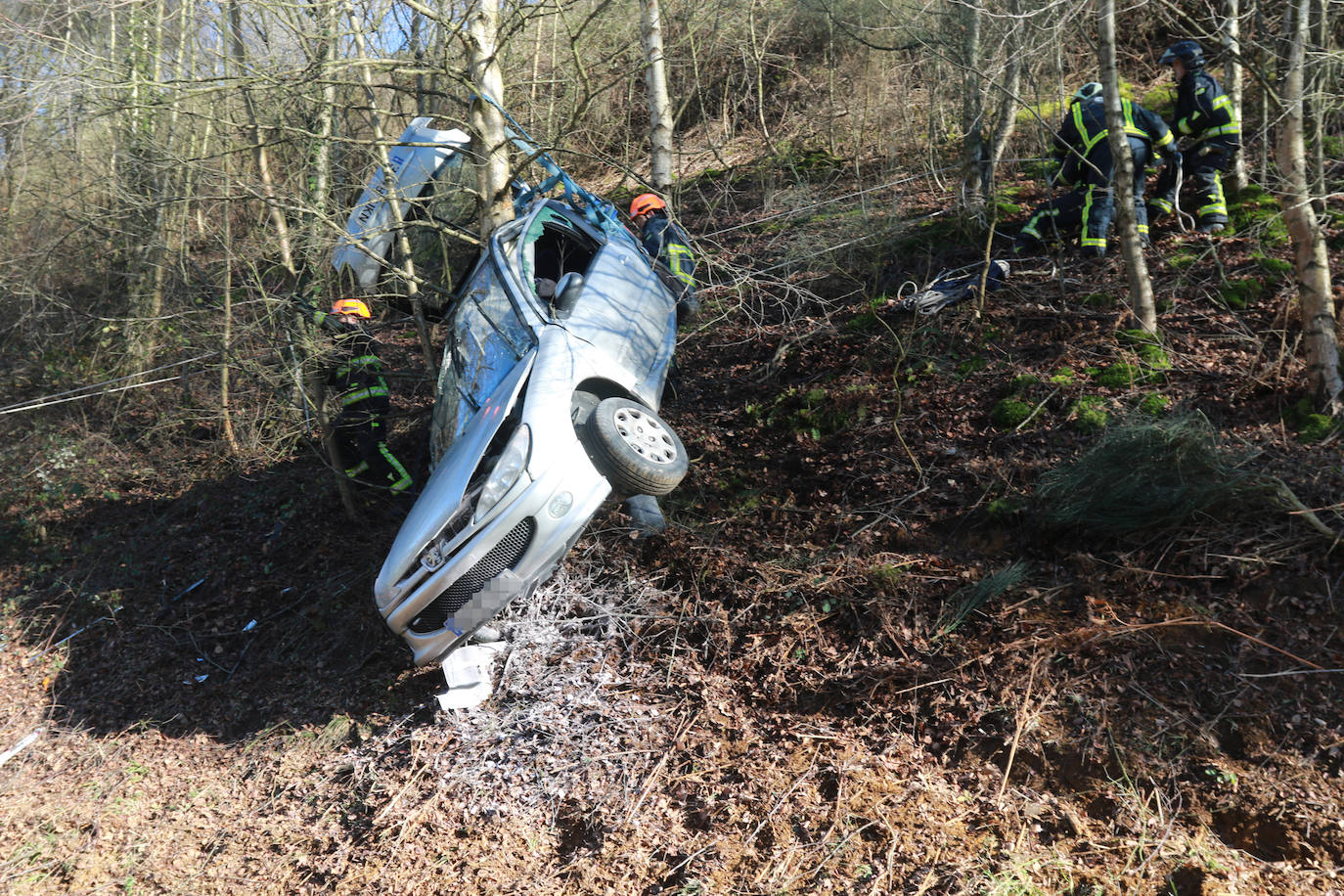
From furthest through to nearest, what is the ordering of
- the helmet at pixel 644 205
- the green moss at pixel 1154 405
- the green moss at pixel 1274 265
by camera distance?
1. the helmet at pixel 644 205
2. the green moss at pixel 1274 265
3. the green moss at pixel 1154 405

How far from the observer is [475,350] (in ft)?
19.2

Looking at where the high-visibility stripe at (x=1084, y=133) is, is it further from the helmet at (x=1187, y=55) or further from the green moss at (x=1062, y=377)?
the green moss at (x=1062, y=377)

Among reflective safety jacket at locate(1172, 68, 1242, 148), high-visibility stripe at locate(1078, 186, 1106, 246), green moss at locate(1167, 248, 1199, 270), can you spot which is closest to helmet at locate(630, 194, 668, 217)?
high-visibility stripe at locate(1078, 186, 1106, 246)

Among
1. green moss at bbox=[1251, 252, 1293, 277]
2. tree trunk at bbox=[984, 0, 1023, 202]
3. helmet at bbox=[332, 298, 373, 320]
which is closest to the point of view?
green moss at bbox=[1251, 252, 1293, 277]

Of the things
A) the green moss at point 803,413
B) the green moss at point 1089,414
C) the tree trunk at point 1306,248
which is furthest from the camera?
the green moss at point 803,413

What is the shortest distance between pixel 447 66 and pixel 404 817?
4823mm

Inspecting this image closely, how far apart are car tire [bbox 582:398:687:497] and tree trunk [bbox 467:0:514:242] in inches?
88.8

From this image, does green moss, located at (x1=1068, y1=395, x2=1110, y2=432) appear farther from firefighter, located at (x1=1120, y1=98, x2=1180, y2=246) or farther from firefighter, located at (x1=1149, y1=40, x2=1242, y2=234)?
firefighter, located at (x1=1149, y1=40, x2=1242, y2=234)

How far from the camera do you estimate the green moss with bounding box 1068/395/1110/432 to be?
5242mm

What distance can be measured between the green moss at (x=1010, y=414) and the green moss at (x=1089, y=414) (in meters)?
0.28

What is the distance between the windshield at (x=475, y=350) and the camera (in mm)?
5559

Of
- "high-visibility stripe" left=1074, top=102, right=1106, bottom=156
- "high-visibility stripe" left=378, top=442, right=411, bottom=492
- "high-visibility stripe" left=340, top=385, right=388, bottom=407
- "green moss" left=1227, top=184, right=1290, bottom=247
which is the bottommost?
"high-visibility stripe" left=378, top=442, right=411, bottom=492

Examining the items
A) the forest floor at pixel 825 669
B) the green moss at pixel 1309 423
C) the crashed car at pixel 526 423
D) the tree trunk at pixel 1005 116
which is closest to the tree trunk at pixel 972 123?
the tree trunk at pixel 1005 116

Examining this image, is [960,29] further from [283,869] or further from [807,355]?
[283,869]
